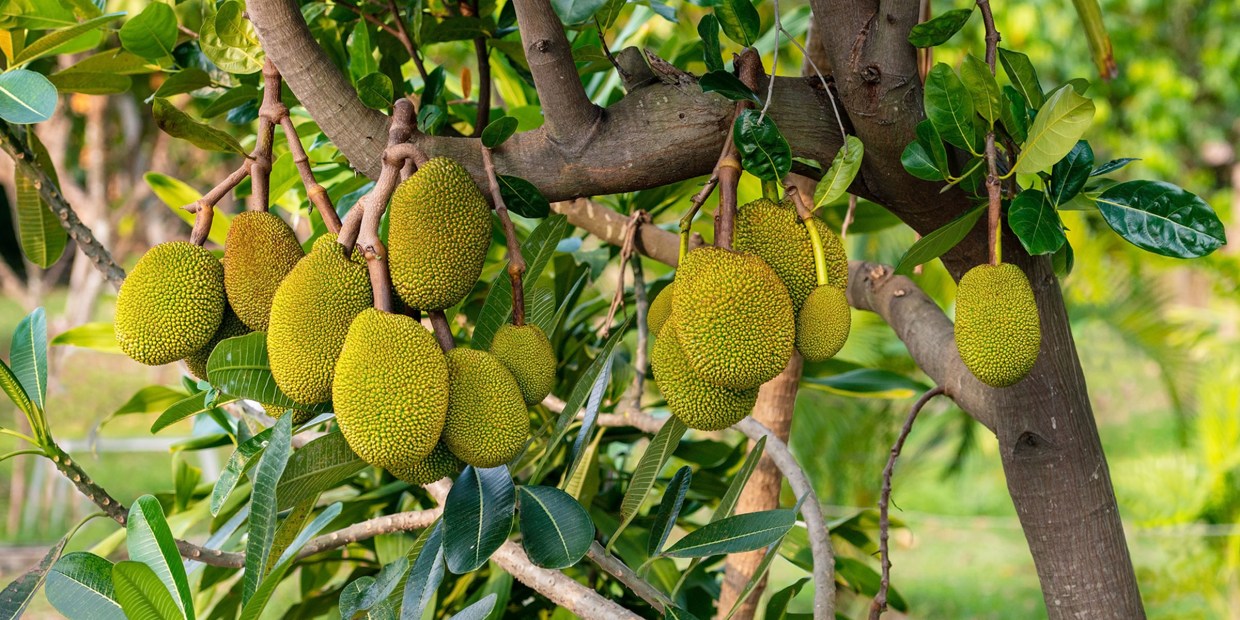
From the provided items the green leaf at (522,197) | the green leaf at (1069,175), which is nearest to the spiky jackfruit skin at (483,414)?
the green leaf at (522,197)

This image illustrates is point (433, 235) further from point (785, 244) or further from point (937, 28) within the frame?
point (937, 28)

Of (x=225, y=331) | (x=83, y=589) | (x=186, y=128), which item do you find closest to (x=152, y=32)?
(x=186, y=128)

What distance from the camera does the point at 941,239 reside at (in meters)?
0.55

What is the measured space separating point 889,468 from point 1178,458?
261cm

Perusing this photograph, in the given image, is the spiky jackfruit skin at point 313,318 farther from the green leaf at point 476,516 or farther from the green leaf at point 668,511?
the green leaf at point 668,511

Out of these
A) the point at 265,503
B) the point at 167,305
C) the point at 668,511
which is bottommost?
the point at 668,511

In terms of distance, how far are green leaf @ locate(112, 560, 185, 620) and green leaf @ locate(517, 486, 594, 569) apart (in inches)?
7.9

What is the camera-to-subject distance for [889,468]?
2.41ft

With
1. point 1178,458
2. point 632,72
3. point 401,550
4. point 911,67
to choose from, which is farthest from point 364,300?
point 1178,458

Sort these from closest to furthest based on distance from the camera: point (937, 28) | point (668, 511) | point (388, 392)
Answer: point (388, 392), point (937, 28), point (668, 511)

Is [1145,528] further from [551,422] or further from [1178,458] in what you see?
[551,422]

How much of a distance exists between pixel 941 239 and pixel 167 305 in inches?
16.8

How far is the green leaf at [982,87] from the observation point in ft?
1.67

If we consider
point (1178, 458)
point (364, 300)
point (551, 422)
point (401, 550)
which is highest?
point (364, 300)
